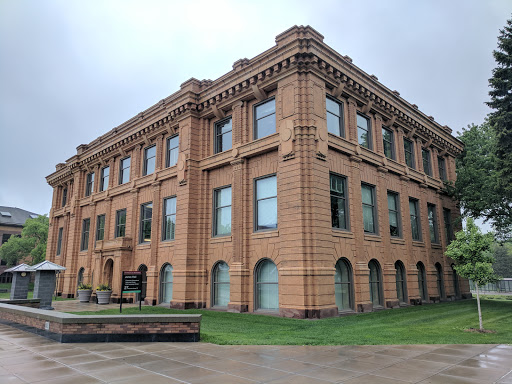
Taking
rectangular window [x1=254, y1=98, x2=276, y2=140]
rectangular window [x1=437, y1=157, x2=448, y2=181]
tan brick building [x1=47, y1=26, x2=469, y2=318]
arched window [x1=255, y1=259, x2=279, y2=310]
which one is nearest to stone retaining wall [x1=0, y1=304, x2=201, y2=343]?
tan brick building [x1=47, y1=26, x2=469, y2=318]

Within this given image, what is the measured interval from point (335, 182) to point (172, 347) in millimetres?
11848

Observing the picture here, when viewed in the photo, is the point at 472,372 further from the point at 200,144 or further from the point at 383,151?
the point at 200,144

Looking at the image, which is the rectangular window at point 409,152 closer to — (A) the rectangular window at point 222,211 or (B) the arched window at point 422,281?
(B) the arched window at point 422,281

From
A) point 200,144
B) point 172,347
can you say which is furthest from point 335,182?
point 172,347

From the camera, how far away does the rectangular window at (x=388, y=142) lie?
2355cm

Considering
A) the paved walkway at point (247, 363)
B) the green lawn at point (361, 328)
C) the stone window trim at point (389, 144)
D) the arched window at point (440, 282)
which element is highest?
A: the stone window trim at point (389, 144)

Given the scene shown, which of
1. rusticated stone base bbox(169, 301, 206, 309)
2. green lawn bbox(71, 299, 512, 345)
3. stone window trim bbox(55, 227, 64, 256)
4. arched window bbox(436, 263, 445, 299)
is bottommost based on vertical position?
green lawn bbox(71, 299, 512, 345)

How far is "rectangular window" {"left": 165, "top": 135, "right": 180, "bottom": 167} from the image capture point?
80.7 feet

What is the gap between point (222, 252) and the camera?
795 inches

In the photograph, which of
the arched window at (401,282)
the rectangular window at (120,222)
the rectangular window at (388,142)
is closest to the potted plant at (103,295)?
the rectangular window at (120,222)

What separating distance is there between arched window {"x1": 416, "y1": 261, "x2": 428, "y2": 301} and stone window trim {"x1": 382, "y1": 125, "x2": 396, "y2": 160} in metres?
7.24

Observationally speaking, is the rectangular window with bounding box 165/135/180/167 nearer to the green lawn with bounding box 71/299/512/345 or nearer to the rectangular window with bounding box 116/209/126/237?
the rectangular window with bounding box 116/209/126/237

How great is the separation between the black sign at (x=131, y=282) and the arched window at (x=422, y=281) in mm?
17225

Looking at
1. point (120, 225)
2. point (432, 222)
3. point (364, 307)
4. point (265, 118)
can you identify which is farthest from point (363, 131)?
point (120, 225)
